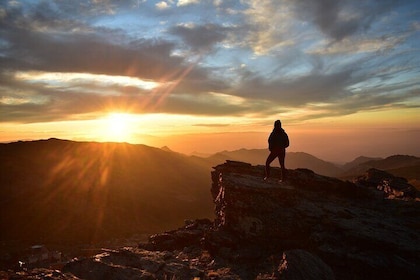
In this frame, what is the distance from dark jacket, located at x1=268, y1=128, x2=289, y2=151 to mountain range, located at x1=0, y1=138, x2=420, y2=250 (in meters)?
69.7

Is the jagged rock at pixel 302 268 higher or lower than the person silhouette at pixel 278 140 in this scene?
lower

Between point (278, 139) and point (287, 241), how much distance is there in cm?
757

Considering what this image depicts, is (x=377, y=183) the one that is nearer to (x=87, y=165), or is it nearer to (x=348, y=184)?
(x=348, y=184)

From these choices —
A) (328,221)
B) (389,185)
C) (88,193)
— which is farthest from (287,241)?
(88,193)

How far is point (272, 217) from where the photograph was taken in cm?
2230

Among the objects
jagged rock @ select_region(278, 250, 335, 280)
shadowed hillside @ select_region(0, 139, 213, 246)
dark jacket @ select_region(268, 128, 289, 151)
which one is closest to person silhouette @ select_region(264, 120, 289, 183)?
dark jacket @ select_region(268, 128, 289, 151)

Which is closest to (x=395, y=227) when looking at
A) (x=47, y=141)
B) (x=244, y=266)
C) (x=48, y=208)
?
(x=244, y=266)

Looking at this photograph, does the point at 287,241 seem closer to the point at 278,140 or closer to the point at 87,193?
the point at 278,140

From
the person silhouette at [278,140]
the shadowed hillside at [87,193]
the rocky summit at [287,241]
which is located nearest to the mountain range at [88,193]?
the shadowed hillside at [87,193]

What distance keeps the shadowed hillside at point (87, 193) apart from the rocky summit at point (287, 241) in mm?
66922

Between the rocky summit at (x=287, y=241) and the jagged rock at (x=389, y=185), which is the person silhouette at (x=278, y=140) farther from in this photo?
the jagged rock at (x=389, y=185)

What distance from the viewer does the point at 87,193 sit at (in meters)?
112

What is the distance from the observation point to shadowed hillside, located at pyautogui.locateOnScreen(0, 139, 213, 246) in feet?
284

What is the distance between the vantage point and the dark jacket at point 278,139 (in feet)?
77.9
